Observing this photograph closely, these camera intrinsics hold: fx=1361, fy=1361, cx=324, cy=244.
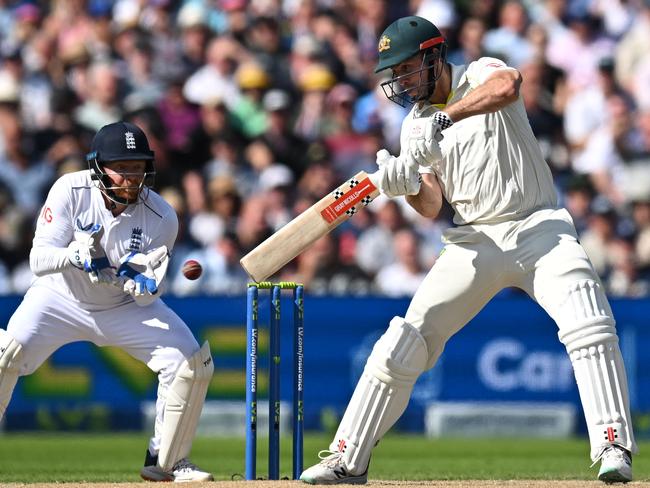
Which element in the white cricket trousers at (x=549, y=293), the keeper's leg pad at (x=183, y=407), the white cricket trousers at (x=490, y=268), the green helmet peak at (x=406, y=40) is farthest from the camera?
the keeper's leg pad at (x=183, y=407)

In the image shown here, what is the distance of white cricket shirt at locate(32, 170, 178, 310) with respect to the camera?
6.68 metres

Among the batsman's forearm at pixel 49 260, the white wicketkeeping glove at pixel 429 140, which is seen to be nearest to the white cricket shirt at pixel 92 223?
the batsman's forearm at pixel 49 260

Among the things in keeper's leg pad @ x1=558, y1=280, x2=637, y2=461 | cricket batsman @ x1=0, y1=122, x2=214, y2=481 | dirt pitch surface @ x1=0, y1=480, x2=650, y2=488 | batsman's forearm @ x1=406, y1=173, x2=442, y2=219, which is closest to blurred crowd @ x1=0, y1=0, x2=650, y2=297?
cricket batsman @ x1=0, y1=122, x2=214, y2=481

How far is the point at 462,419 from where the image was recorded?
34.9 feet

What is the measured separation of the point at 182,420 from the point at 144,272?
78 centimetres

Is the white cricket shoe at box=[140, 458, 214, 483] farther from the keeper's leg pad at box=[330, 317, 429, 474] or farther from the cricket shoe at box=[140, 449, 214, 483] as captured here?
the keeper's leg pad at box=[330, 317, 429, 474]

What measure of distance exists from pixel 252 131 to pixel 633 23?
12.7 ft

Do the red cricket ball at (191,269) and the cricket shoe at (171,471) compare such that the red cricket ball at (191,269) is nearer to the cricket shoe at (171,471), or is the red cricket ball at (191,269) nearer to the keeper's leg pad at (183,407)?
the keeper's leg pad at (183,407)

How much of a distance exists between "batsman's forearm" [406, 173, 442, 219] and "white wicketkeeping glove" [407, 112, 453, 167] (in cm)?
44

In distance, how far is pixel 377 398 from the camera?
19.9 ft

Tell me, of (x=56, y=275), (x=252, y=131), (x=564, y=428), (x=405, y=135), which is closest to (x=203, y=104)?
(x=252, y=131)

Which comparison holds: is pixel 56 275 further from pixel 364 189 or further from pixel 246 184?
pixel 246 184

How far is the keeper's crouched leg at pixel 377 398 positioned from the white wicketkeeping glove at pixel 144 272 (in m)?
1.16

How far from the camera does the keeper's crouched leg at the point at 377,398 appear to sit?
602 cm
